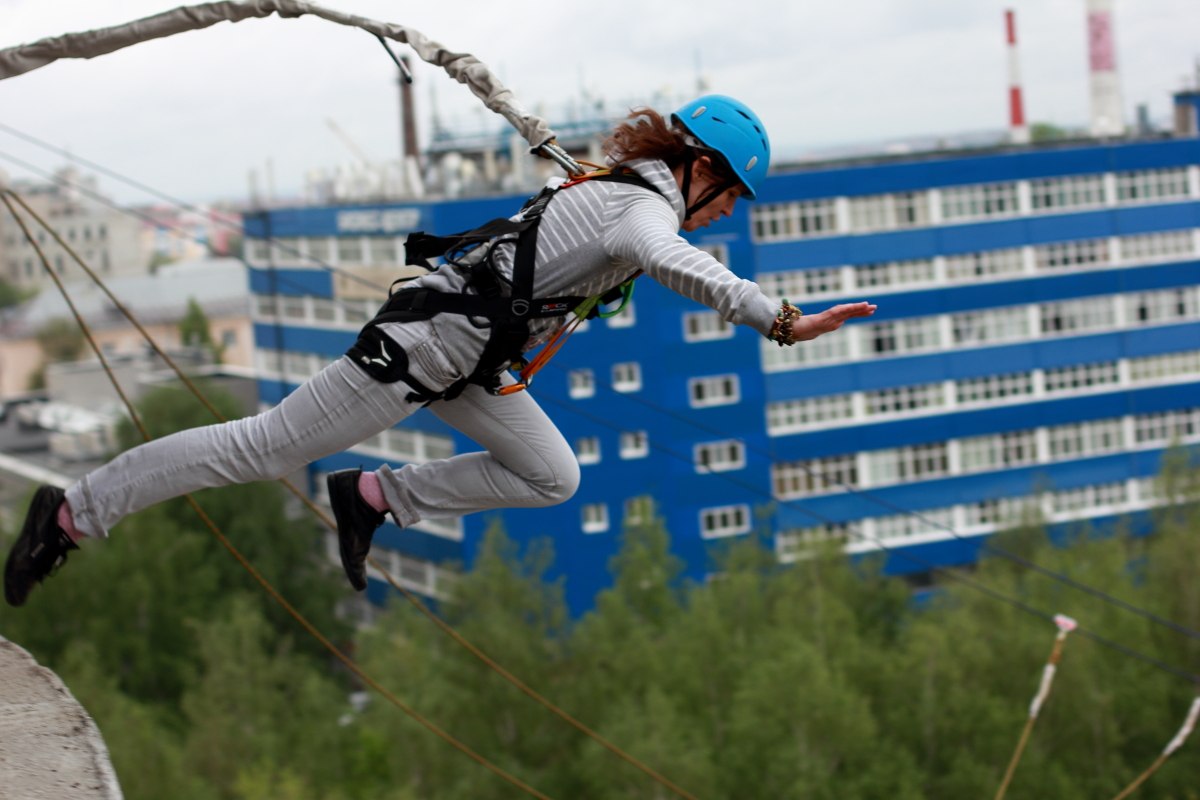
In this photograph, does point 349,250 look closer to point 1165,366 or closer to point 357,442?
point 1165,366

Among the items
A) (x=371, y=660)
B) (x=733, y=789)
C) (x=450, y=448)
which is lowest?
(x=733, y=789)

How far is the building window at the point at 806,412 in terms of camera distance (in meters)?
44.5

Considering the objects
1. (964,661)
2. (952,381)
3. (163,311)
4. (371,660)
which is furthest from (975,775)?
(163,311)

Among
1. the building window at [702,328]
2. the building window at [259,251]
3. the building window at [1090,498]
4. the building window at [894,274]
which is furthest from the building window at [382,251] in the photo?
the building window at [1090,498]

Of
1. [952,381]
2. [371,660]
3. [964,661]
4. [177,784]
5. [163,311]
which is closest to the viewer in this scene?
[177,784]

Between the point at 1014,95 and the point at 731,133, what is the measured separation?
175ft

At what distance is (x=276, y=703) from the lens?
106 ft

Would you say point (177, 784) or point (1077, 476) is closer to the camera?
point (177, 784)

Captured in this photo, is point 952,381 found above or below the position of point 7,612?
above

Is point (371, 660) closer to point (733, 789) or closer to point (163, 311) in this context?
point (733, 789)

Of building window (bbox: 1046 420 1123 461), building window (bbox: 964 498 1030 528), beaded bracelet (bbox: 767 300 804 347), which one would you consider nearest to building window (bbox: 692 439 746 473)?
building window (bbox: 964 498 1030 528)

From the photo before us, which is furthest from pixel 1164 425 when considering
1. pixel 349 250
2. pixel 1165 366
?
pixel 349 250

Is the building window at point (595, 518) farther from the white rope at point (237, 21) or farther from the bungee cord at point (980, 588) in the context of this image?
the white rope at point (237, 21)

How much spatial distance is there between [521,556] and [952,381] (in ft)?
48.4
